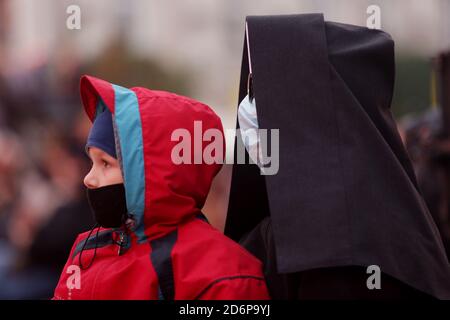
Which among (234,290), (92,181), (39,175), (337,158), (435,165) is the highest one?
(337,158)

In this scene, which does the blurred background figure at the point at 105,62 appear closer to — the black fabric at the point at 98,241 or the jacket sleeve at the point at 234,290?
the black fabric at the point at 98,241

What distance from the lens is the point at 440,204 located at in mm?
5910

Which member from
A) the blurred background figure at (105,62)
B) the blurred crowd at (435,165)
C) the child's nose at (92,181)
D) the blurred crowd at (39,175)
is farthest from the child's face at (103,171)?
the blurred background figure at (105,62)

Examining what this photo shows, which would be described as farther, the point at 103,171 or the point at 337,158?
the point at 103,171

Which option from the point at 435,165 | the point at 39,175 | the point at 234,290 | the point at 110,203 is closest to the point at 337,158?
the point at 234,290

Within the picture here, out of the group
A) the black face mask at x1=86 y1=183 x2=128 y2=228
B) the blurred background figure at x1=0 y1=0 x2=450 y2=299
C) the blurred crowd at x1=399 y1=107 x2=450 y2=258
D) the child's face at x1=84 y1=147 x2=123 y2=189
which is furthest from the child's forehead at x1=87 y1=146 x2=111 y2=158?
the blurred background figure at x1=0 y1=0 x2=450 y2=299

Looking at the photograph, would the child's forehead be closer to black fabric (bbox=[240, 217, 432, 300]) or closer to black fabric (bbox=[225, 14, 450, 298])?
black fabric (bbox=[225, 14, 450, 298])

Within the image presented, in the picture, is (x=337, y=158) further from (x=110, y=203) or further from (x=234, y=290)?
(x=110, y=203)

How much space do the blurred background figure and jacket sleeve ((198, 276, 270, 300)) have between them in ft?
13.2

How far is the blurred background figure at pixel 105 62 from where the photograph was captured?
23.6 ft

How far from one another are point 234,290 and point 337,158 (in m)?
0.48

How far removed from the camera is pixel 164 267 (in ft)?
8.92
